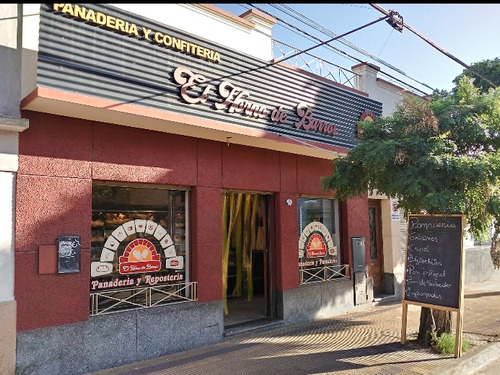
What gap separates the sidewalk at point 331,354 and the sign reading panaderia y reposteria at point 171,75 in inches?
140

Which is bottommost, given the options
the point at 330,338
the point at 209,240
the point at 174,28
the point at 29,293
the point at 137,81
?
the point at 330,338

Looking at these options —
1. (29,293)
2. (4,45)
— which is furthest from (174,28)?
(29,293)

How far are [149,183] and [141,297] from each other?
1.71 meters

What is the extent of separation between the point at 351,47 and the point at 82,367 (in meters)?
8.11

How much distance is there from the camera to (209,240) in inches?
274

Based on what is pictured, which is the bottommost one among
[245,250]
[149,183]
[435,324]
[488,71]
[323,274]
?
[435,324]

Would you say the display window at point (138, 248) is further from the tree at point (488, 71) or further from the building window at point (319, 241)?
the tree at point (488, 71)

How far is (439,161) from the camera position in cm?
566

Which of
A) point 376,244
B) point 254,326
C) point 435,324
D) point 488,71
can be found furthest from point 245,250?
point 488,71

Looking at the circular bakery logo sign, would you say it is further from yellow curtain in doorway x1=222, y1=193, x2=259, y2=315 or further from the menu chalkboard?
the menu chalkboard

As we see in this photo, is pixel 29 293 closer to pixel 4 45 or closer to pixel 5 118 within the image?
pixel 5 118

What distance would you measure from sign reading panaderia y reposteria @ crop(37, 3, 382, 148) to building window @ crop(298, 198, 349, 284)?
4.93ft

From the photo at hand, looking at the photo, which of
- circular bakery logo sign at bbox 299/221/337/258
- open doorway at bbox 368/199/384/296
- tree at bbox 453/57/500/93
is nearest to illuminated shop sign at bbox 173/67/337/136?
circular bakery logo sign at bbox 299/221/337/258

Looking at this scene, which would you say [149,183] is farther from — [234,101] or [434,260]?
[434,260]
